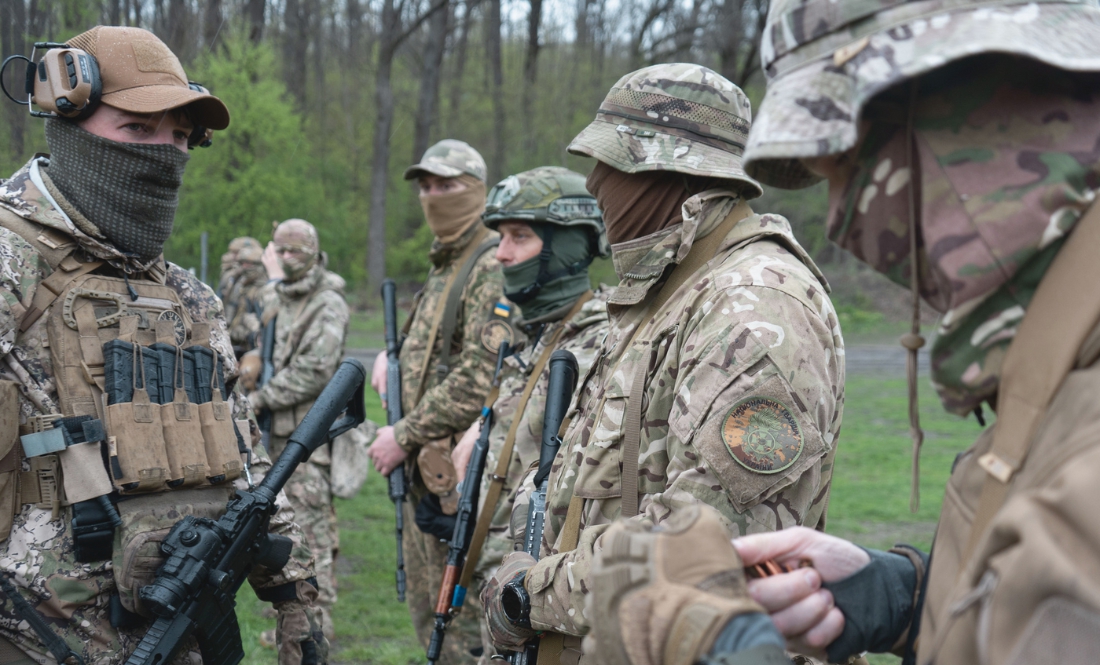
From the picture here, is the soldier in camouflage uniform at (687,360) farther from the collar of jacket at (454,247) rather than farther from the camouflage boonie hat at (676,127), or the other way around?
the collar of jacket at (454,247)

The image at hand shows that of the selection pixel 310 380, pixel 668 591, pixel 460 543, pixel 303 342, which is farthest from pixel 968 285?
pixel 303 342

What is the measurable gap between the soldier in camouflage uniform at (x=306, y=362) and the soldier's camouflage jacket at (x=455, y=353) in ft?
3.55

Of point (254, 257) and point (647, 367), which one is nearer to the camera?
point (647, 367)

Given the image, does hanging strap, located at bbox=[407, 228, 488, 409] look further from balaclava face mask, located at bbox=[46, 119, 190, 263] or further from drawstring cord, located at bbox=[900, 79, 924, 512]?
drawstring cord, located at bbox=[900, 79, 924, 512]

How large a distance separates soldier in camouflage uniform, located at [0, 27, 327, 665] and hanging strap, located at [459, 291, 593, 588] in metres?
0.94

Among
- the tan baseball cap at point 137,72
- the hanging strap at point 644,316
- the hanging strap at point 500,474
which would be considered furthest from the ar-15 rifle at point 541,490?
the tan baseball cap at point 137,72

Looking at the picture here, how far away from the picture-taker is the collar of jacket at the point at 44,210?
277cm

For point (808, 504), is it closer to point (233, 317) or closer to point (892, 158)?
point (892, 158)

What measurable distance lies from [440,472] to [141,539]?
227 centimetres

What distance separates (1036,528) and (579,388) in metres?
1.77

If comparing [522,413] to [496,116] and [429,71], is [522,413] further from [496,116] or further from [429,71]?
[496,116]

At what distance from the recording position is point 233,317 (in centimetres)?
934

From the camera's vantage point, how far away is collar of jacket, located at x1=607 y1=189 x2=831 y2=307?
2.40m

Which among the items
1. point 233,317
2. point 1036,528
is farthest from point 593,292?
point 233,317
